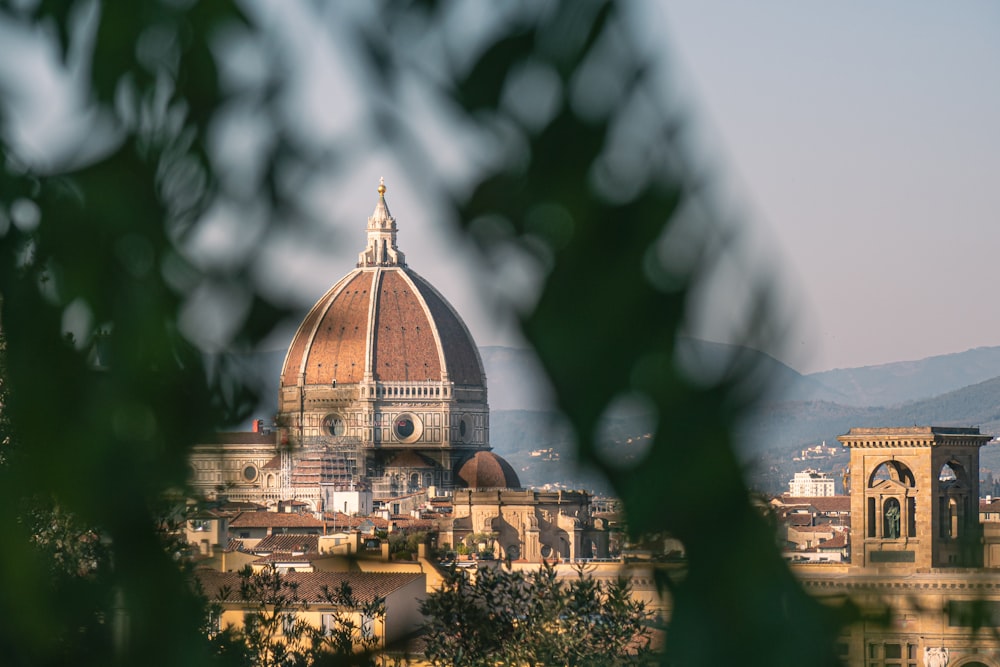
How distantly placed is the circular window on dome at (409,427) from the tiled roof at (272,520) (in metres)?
58.4

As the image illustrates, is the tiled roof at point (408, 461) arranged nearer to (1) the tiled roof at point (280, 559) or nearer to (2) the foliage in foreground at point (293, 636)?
(1) the tiled roof at point (280, 559)

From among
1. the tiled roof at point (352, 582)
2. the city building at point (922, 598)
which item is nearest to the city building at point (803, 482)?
the city building at point (922, 598)

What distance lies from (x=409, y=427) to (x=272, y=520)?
60676 millimetres

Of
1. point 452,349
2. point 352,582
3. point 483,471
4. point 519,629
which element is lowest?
point 519,629

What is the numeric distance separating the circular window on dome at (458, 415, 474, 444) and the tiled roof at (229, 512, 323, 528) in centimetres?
6086

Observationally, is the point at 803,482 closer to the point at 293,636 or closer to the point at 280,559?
the point at 280,559

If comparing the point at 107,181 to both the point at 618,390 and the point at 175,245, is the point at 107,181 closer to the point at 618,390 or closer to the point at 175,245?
the point at 175,245

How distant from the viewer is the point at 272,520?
3.19 ft

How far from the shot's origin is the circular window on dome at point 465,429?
6234 centimetres

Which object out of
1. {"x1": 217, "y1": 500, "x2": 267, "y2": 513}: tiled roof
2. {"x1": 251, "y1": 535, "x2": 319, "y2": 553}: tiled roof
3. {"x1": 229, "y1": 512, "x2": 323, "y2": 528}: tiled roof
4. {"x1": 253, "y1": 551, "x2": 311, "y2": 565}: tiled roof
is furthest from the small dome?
{"x1": 217, "y1": 500, "x2": 267, "y2": 513}: tiled roof

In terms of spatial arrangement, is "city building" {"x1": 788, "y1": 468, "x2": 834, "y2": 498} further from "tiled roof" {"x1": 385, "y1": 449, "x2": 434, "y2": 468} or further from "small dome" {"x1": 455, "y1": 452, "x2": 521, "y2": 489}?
"tiled roof" {"x1": 385, "y1": 449, "x2": 434, "y2": 468}

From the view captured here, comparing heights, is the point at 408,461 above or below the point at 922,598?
above

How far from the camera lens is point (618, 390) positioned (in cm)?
35

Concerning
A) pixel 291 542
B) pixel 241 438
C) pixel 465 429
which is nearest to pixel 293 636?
pixel 241 438
